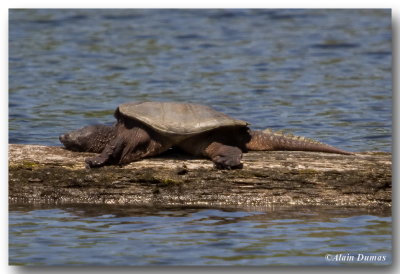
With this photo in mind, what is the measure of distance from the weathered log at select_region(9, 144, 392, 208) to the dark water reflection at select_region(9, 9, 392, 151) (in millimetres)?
1815

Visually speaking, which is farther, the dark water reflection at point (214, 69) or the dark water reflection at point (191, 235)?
the dark water reflection at point (214, 69)

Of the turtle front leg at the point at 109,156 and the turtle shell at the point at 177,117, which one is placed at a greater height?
the turtle shell at the point at 177,117

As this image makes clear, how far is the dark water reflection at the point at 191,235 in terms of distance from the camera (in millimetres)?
6812

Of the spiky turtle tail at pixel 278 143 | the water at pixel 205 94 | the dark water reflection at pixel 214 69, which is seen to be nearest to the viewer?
the water at pixel 205 94

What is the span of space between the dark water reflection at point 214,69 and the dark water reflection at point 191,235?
212cm

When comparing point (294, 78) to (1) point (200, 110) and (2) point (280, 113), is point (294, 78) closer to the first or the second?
(2) point (280, 113)

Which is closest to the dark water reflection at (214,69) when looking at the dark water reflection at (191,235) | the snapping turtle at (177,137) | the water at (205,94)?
the water at (205,94)

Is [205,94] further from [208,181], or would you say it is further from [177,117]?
[208,181]

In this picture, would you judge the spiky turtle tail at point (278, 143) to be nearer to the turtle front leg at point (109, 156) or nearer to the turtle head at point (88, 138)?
the turtle front leg at point (109, 156)

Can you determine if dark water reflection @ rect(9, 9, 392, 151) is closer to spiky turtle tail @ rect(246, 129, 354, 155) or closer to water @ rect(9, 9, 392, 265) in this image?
water @ rect(9, 9, 392, 265)

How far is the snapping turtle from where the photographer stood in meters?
7.55
